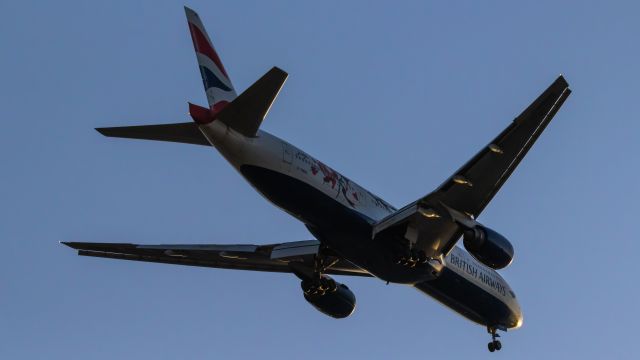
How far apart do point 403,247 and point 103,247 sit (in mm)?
9228

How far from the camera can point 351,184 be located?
27.2 m

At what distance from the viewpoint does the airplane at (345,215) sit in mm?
23938

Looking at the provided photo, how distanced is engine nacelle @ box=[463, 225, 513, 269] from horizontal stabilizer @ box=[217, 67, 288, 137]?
21.4 feet

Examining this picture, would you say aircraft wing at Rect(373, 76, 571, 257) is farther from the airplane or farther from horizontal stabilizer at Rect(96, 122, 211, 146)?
horizontal stabilizer at Rect(96, 122, 211, 146)

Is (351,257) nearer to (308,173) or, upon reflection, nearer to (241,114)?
(308,173)

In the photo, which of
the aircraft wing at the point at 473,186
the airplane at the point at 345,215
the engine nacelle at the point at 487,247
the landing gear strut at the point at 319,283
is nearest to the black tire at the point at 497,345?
the airplane at the point at 345,215

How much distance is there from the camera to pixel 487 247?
85.6ft

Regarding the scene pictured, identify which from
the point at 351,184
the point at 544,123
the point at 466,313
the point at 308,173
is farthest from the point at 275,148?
the point at 466,313

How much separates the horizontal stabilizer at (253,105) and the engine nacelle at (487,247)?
6.52m

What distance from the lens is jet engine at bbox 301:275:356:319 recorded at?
2942 cm

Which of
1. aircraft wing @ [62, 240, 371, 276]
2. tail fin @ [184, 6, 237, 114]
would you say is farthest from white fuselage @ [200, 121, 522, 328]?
aircraft wing @ [62, 240, 371, 276]

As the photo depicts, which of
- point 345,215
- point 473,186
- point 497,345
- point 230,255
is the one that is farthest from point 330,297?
point 473,186

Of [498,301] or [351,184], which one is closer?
[351,184]

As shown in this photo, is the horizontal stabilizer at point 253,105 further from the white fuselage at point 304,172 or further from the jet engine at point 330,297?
the jet engine at point 330,297
